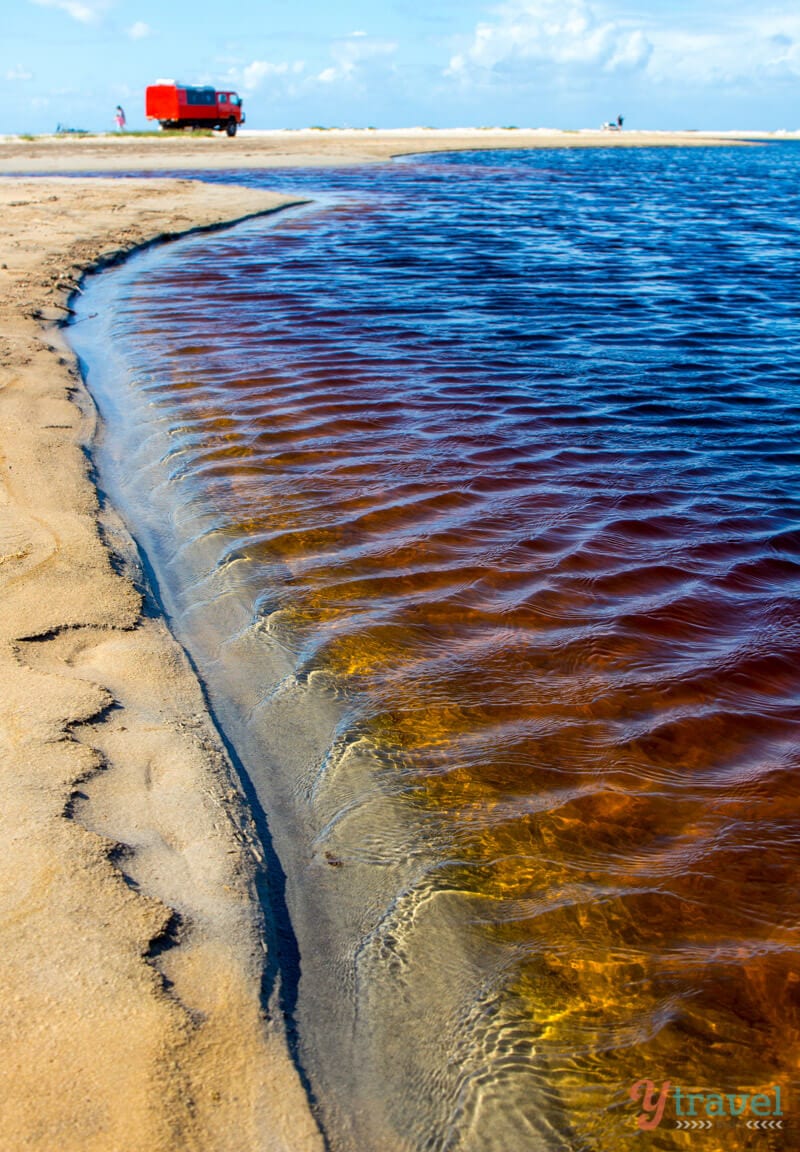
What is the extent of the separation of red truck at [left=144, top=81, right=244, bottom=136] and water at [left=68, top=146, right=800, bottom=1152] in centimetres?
4505

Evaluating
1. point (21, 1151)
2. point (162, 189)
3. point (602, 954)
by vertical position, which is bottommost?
point (602, 954)

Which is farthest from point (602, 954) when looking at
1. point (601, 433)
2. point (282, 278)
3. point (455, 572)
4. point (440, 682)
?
point (282, 278)

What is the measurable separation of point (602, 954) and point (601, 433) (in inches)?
156

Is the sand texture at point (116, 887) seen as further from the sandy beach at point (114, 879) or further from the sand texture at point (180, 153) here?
the sand texture at point (180, 153)

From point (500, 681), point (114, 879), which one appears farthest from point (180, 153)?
point (114, 879)

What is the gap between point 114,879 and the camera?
76.6 inches

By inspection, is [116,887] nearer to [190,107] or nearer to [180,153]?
[180,153]

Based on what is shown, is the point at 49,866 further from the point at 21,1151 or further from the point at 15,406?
the point at 15,406

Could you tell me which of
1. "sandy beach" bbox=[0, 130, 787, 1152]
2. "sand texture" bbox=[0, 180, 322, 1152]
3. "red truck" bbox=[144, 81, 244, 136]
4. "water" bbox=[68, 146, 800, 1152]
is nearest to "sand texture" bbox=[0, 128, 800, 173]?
"red truck" bbox=[144, 81, 244, 136]

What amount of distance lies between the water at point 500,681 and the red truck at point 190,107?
148 ft

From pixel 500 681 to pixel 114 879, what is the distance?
57.5 inches

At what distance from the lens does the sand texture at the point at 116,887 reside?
1.52 metres

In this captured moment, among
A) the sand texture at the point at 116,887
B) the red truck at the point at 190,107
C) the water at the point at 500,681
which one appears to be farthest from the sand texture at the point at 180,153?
the sand texture at the point at 116,887

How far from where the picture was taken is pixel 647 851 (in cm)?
231
